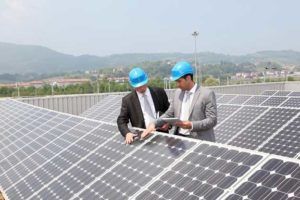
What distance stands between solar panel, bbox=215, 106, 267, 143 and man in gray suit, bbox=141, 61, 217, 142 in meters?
4.35

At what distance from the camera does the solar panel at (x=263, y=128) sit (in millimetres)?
10419

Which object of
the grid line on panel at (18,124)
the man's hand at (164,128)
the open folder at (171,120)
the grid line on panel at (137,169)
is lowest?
the grid line on panel at (18,124)

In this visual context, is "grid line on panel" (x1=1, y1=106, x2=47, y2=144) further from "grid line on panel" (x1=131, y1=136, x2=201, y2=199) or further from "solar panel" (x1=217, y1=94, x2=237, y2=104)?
"solar panel" (x1=217, y1=94, x2=237, y2=104)

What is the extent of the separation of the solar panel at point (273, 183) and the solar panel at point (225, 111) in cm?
834

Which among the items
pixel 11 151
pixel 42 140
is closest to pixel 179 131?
pixel 42 140

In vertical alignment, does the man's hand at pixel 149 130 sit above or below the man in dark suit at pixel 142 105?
below

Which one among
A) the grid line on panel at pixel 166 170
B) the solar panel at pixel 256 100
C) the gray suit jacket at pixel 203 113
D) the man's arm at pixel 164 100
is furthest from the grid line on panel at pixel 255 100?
the grid line on panel at pixel 166 170

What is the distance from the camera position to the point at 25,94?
27.6 metres

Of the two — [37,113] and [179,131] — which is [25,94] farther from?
[179,131]

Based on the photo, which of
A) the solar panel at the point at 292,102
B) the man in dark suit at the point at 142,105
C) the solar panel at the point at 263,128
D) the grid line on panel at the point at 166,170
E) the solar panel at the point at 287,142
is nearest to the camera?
the grid line on panel at the point at 166,170

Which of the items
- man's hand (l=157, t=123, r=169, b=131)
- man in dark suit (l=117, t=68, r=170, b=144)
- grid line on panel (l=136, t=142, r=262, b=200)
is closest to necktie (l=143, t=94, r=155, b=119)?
man in dark suit (l=117, t=68, r=170, b=144)

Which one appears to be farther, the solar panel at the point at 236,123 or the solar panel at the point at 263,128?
the solar panel at the point at 236,123

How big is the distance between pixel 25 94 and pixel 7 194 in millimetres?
21025

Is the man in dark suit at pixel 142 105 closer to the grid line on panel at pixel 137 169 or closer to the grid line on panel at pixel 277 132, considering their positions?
the grid line on panel at pixel 137 169
